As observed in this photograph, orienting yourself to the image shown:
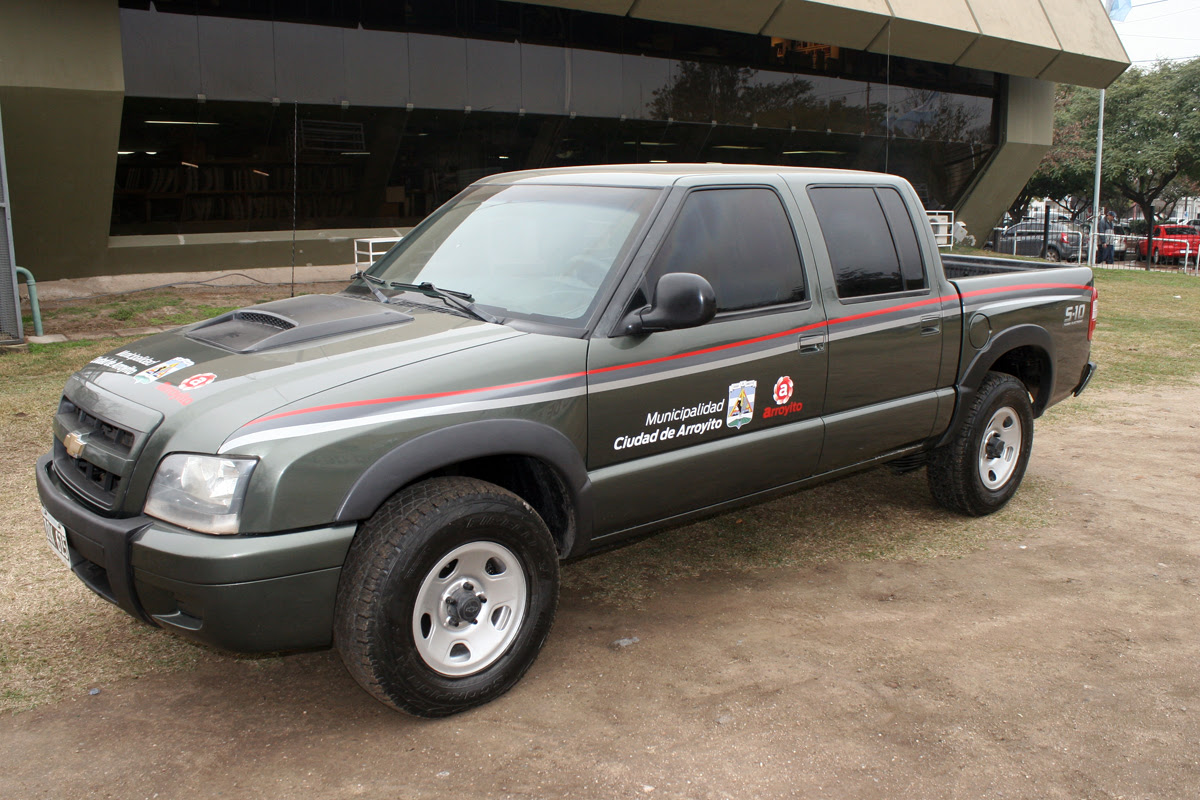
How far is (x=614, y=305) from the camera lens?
365cm

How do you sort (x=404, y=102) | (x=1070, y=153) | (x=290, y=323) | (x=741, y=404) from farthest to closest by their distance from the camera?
(x=1070, y=153), (x=404, y=102), (x=741, y=404), (x=290, y=323)

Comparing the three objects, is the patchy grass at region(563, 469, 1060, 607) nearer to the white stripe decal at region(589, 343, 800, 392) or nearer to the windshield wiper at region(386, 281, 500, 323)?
the white stripe decal at region(589, 343, 800, 392)

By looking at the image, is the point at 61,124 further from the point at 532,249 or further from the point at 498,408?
the point at 498,408

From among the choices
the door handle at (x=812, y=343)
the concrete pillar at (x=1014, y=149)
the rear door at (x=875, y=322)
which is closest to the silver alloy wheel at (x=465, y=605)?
the door handle at (x=812, y=343)

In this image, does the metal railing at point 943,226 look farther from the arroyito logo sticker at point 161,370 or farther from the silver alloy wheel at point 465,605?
the arroyito logo sticker at point 161,370

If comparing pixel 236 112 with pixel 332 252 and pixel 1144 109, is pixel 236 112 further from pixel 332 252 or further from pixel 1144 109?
pixel 1144 109

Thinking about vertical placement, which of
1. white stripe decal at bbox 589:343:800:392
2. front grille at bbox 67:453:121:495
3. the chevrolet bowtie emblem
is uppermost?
white stripe decal at bbox 589:343:800:392

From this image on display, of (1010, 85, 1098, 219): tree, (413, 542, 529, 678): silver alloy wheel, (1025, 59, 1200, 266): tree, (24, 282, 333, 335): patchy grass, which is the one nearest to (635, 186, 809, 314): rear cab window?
(413, 542, 529, 678): silver alloy wheel

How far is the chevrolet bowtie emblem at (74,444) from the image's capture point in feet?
10.8

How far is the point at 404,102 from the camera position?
15695 millimetres

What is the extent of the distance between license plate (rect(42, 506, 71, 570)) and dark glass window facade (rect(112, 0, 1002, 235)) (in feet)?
39.4

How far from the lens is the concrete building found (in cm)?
1326

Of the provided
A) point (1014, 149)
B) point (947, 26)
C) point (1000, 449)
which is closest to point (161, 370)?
point (1000, 449)

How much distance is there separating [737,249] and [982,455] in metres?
2.28
